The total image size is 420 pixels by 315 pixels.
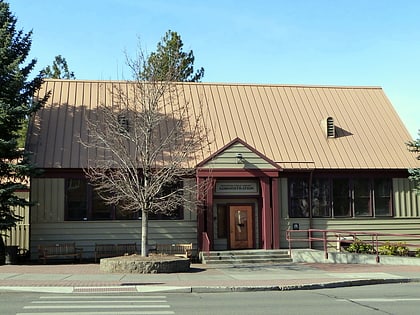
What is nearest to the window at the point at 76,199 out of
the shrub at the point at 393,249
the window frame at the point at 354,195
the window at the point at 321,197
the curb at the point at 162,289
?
the curb at the point at 162,289

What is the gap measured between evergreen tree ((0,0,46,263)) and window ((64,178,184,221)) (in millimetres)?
2013

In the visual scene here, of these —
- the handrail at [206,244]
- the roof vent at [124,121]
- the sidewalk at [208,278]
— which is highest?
the roof vent at [124,121]

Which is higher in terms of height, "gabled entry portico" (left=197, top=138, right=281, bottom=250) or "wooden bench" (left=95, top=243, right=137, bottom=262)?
"gabled entry portico" (left=197, top=138, right=281, bottom=250)

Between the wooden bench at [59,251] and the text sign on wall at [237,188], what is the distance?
662 centimetres

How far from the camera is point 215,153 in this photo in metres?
23.8

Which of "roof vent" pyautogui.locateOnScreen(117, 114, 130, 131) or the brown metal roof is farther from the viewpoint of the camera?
the brown metal roof

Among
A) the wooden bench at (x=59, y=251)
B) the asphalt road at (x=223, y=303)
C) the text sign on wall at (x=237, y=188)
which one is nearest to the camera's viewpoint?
the asphalt road at (x=223, y=303)

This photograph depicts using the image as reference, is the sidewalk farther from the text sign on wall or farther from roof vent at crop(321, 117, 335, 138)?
roof vent at crop(321, 117, 335, 138)

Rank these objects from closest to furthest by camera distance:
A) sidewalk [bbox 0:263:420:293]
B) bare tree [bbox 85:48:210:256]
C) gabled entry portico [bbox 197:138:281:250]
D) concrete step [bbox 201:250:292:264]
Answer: sidewalk [bbox 0:263:420:293] < bare tree [bbox 85:48:210:256] < concrete step [bbox 201:250:292:264] < gabled entry portico [bbox 197:138:281:250]

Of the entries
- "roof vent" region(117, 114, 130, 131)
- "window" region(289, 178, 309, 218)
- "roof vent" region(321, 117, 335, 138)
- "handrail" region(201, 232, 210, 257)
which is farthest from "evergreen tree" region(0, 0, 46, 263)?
"roof vent" region(321, 117, 335, 138)

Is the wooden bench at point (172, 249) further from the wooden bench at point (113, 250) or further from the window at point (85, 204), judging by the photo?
the window at point (85, 204)

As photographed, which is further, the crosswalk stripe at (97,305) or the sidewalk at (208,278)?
the sidewalk at (208,278)

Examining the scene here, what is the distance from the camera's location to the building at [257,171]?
2359 centimetres

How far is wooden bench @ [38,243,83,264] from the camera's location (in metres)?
22.2
